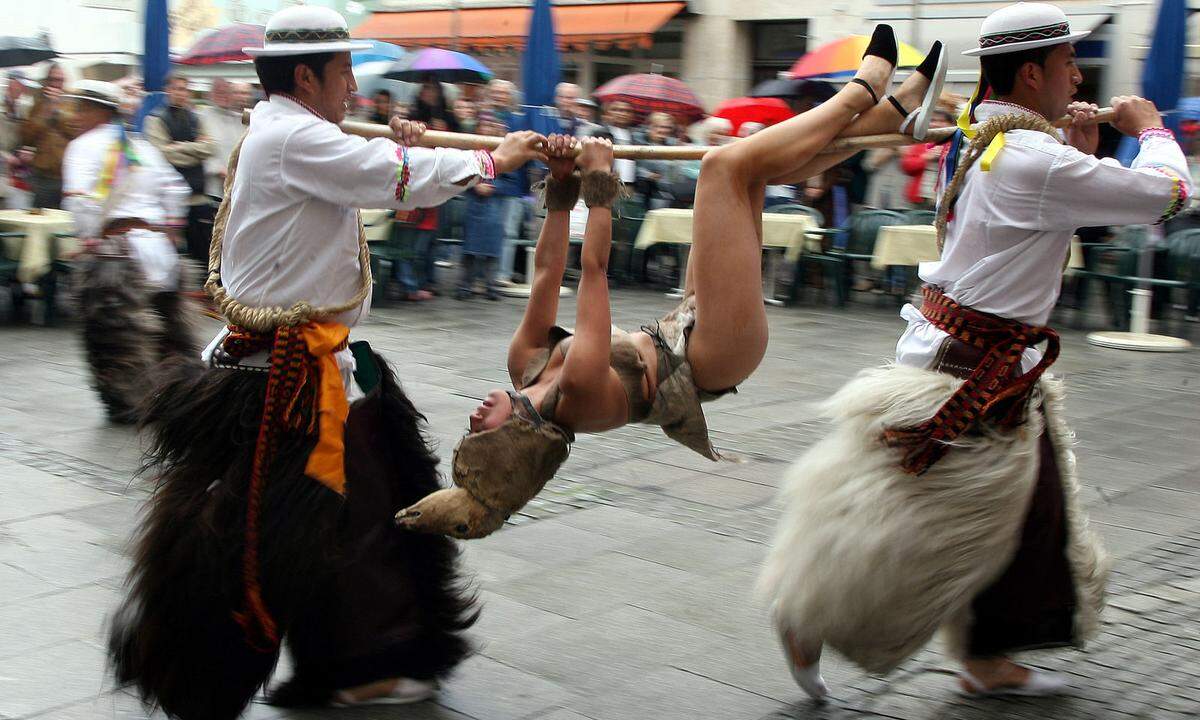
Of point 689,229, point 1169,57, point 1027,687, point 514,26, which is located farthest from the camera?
point 514,26

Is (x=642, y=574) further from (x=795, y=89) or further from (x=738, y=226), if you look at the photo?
(x=795, y=89)

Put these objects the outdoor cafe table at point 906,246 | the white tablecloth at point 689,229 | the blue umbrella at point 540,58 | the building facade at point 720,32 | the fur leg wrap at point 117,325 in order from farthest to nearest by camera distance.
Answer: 1. the building facade at point 720,32
2. the white tablecloth at point 689,229
3. the blue umbrella at point 540,58
4. the outdoor cafe table at point 906,246
5. the fur leg wrap at point 117,325

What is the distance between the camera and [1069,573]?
3.31m

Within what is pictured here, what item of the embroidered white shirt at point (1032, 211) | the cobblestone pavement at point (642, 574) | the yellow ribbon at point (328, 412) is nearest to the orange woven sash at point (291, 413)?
the yellow ribbon at point (328, 412)

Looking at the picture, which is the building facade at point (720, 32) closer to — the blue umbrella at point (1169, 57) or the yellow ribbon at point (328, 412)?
the blue umbrella at point (1169, 57)

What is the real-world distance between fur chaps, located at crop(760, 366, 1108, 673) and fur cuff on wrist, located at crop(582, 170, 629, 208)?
0.81m

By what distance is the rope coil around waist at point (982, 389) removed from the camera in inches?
124

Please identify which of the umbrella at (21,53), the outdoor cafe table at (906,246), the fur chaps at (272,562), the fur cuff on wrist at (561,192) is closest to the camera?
the fur chaps at (272,562)

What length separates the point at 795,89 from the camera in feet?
42.7

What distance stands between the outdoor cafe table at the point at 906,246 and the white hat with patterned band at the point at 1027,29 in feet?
23.7

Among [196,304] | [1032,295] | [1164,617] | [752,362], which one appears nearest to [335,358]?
[752,362]

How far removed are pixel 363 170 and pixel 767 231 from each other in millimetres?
8808

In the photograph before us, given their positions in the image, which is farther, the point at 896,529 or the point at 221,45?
the point at 221,45

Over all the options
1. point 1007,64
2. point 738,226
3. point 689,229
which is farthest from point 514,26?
point 738,226
